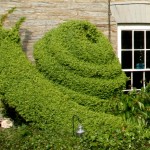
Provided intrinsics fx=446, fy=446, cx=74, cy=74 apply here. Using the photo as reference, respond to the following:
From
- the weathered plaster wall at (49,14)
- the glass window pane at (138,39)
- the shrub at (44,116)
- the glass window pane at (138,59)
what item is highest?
the weathered plaster wall at (49,14)

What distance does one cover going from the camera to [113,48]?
9945 mm

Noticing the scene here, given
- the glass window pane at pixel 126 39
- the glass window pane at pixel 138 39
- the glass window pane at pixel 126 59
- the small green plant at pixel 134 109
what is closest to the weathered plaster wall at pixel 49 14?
the glass window pane at pixel 126 39

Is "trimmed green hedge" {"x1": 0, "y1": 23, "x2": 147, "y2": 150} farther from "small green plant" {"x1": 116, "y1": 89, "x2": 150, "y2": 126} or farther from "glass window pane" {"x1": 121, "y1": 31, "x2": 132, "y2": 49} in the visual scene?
"glass window pane" {"x1": 121, "y1": 31, "x2": 132, "y2": 49}

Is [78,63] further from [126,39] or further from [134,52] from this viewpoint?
[134,52]

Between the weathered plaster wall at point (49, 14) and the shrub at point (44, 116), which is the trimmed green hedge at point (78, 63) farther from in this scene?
the weathered plaster wall at point (49, 14)

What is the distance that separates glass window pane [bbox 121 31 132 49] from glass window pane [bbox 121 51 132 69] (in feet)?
0.45

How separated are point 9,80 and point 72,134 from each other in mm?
1596

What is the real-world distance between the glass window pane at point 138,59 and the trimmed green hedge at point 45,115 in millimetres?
2319

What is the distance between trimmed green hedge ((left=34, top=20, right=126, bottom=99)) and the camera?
866cm

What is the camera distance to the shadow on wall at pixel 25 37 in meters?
9.52

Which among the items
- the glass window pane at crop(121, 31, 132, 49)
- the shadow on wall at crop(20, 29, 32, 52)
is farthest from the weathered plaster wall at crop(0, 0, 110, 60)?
the glass window pane at crop(121, 31, 132, 49)

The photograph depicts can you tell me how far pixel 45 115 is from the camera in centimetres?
809

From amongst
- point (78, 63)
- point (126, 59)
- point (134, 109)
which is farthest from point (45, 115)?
point (126, 59)

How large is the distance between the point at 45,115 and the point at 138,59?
3104 millimetres
